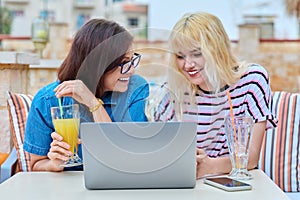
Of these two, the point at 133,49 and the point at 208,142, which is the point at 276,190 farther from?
the point at 133,49

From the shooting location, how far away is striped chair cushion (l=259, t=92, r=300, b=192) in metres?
2.19

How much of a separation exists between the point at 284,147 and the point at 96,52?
0.95 meters

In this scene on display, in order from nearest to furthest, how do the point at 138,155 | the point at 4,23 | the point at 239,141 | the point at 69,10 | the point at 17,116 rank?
the point at 138,155
the point at 239,141
the point at 17,116
the point at 4,23
the point at 69,10

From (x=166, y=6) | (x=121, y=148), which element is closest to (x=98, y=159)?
(x=121, y=148)

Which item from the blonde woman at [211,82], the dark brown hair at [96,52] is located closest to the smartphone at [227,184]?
the blonde woman at [211,82]

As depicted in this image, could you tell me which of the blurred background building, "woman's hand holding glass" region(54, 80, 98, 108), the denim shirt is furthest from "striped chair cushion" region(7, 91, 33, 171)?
the blurred background building

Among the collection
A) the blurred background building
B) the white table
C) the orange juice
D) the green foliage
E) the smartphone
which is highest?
the blurred background building

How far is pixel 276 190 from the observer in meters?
1.32

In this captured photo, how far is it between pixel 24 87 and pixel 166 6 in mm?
10641

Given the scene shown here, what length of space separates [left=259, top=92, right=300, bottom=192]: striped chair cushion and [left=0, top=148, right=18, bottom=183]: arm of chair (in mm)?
1018

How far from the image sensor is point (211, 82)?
177cm

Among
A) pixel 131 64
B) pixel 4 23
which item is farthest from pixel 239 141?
pixel 4 23

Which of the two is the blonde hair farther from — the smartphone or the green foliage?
the green foliage

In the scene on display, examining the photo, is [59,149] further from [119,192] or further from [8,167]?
[8,167]
